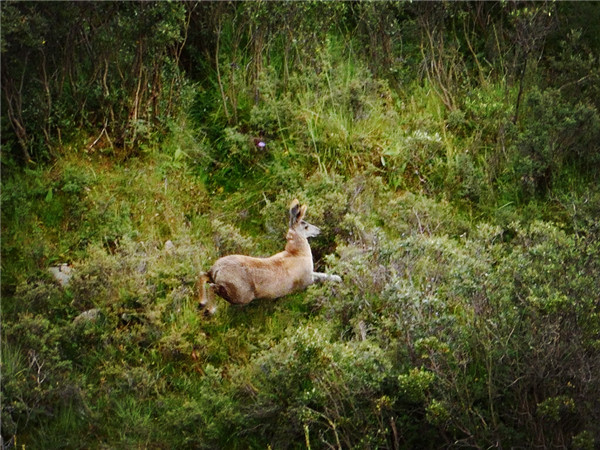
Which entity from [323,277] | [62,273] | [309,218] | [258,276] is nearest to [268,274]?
[258,276]

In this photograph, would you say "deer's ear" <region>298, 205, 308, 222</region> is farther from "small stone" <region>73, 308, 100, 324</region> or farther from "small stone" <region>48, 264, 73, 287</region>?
"small stone" <region>48, 264, 73, 287</region>

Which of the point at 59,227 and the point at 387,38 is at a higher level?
the point at 387,38

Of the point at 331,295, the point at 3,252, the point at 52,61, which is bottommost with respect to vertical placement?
the point at 3,252

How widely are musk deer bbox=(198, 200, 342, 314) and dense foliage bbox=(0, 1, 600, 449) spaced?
153 millimetres

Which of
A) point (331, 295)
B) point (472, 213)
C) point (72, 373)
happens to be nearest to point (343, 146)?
point (472, 213)

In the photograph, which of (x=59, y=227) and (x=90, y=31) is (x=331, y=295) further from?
(x=90, y=31)

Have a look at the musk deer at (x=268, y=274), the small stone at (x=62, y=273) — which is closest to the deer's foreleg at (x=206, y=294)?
the musk deer at (x=268, y=274)

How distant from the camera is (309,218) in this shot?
770cm

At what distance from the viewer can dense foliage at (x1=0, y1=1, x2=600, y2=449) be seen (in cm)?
569

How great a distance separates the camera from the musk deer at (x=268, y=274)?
22.9 feet

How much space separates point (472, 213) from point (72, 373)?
369cm

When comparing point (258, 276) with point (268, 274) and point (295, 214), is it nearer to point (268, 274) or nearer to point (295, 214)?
point (268, 274)

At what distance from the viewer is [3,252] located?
8.01m

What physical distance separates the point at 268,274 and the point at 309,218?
0.83 metres
